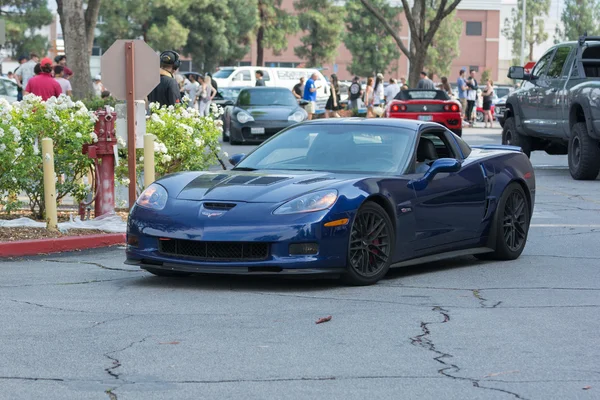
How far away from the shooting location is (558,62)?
2006 cm

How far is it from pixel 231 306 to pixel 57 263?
291 centimetres

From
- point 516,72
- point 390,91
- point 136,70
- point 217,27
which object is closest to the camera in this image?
point 136,70

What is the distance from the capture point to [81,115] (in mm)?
12758

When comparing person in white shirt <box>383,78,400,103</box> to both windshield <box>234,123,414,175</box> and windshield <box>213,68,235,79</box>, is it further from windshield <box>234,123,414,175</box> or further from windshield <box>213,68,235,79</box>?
windshield <box>234,123,414,175</box>

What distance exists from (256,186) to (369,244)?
0.91 m

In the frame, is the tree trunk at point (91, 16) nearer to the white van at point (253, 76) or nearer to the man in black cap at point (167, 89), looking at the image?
the man in black cap at point (167, 89)

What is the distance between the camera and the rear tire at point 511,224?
10.4 meters

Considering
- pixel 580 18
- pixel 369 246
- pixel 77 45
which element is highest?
pixel 580 18

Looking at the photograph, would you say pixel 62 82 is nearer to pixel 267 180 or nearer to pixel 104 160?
pixel 104 160

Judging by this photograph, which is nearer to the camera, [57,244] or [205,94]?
[57,244]

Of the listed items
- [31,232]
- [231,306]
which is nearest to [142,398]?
[231,306]

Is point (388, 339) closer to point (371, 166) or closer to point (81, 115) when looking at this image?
point (371, 166)

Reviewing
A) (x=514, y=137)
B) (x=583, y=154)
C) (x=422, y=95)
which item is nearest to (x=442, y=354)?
(x=583, y=154)

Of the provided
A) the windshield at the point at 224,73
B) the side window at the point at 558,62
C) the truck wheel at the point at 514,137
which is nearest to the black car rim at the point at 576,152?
the side window at the point at 558,62
